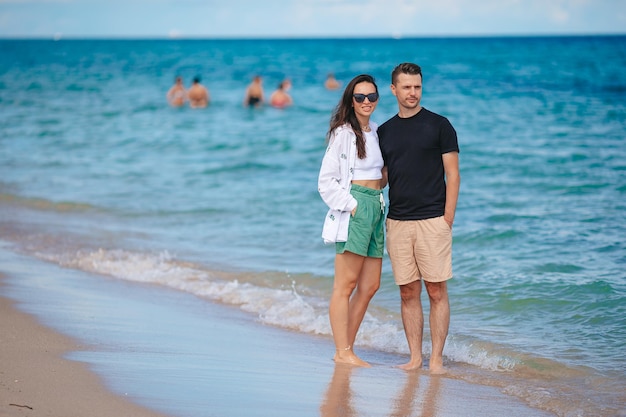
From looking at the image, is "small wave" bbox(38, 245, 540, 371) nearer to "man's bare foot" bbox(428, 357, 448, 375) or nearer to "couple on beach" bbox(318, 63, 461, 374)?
"man's bare foot" bbox(428, 357, 448, 375)

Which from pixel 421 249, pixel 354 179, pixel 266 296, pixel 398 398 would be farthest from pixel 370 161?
pixel 266 296

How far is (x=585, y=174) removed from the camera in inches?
515

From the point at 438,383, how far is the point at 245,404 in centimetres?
130

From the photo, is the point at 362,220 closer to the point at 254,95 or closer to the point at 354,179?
the point at 354,179

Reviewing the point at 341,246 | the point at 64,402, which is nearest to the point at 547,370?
the point at 341,246

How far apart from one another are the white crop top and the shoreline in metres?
1.87

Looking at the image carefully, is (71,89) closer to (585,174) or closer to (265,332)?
(585,174)

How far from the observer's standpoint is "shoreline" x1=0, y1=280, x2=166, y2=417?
4.00 meters

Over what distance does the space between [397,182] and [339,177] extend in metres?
0.35

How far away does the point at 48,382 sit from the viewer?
435cm

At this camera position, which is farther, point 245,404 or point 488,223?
point 488,223

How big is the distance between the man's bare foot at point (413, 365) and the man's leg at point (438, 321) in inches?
3.0

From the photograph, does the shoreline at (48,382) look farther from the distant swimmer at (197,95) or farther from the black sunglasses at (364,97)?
the distant swimmer at (197,95)

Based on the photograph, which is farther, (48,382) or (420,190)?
(420,190)
